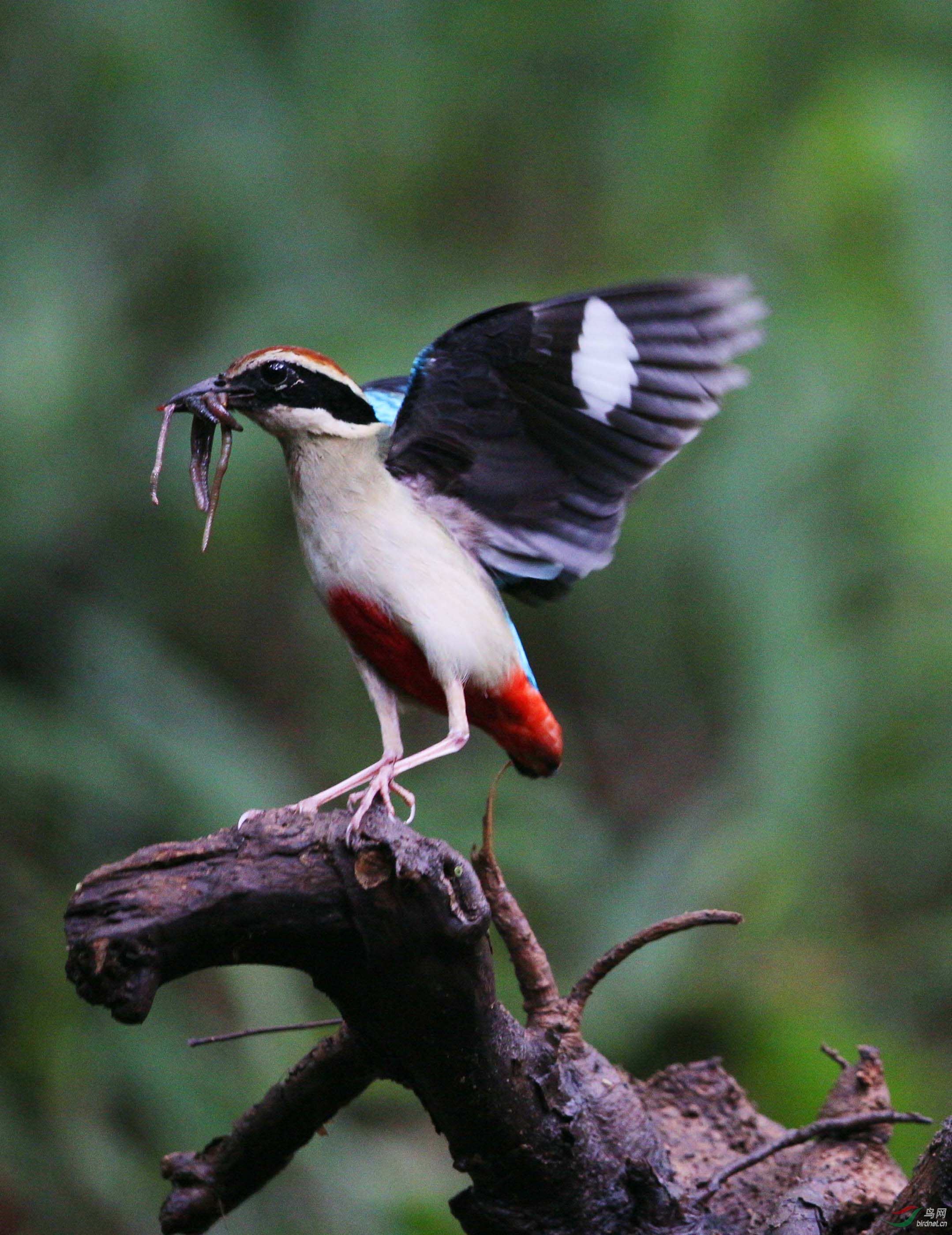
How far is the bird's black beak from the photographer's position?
2.21 meters

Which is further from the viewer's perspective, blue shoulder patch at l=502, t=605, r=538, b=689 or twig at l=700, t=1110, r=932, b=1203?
blue shoulder patch at l=502, t=605, r=538, b=689

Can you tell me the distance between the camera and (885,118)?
446 cm

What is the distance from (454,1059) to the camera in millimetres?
1892

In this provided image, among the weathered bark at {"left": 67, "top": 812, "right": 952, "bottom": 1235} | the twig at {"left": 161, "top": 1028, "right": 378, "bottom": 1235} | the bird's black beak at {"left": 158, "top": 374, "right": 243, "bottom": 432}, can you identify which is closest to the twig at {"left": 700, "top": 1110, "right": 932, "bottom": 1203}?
the weathered bark at {"left": 67, "top": 812, "right": 952, "bottom": 1235}

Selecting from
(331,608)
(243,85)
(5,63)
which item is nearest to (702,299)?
(331,608)

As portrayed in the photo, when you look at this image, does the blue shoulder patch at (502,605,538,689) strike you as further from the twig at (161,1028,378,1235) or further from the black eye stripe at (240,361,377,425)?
the twig at (161,1028,378,1235)

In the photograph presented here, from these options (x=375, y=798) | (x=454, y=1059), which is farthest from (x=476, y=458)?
(x=454, y=1059)

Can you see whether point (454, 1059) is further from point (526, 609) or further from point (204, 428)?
point (526, 609)

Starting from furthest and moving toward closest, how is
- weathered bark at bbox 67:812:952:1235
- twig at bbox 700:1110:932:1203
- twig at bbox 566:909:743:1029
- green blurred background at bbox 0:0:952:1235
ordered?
green blurred background at bbox 0:0:952:1235 < twig at bbox 700:1110:932:1203 < twig at bbox 566:909:743:1029 < weathered bark at bbox 67:812:952:1235

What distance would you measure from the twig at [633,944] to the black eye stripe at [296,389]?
965 mm

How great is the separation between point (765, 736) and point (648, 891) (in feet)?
2.05

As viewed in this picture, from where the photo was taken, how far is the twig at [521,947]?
2.21 m
